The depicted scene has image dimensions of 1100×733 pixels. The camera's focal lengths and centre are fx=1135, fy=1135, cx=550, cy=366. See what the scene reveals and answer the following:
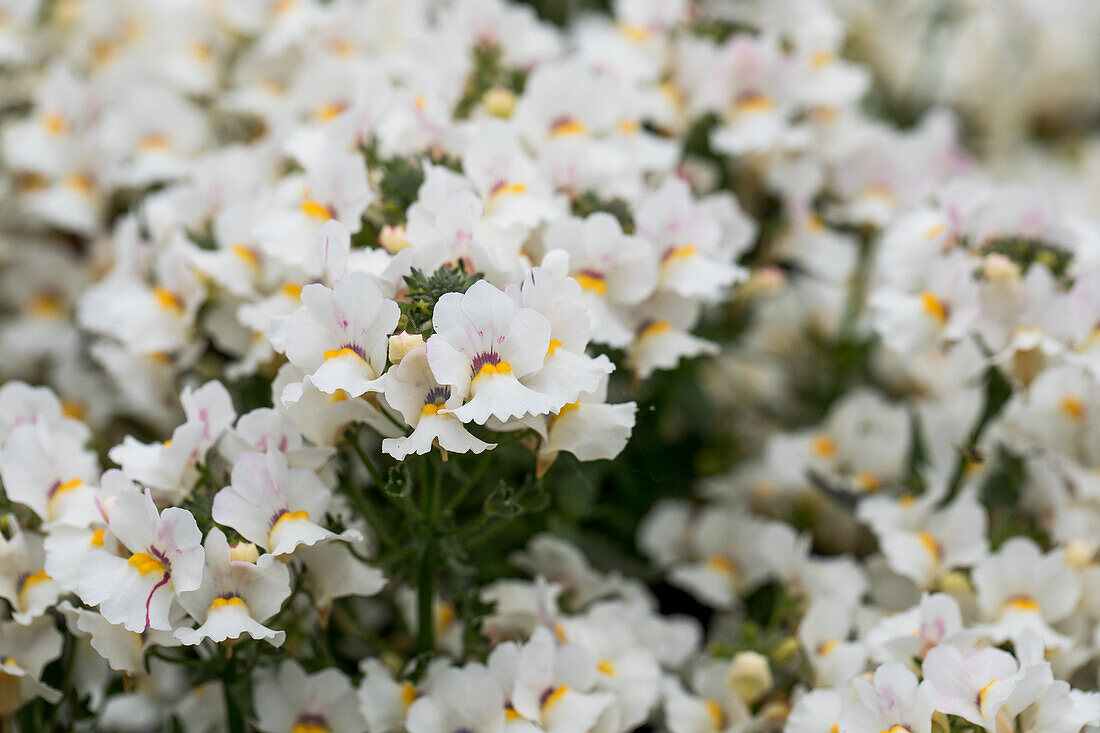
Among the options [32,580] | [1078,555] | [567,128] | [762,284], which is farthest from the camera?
[762,284]

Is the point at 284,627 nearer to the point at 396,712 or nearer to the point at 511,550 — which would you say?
the point at 396,712

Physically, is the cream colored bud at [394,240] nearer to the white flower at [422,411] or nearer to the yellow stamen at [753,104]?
the white flower at [422,411]

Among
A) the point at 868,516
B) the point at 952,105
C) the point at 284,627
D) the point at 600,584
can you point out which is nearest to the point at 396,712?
the point at 284,627

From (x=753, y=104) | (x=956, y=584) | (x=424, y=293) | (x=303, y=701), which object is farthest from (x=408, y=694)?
(x=753, y=104)

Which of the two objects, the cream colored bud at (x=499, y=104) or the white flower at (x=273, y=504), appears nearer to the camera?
the white flower at (x=273, y=504)

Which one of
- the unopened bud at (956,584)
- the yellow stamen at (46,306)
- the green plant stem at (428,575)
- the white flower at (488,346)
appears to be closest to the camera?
the white flower at (488,346)

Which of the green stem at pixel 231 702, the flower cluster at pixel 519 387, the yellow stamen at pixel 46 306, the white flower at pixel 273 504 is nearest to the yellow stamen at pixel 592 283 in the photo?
the flower cluster at pixel 519 387

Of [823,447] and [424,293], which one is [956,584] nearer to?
[823,447]
